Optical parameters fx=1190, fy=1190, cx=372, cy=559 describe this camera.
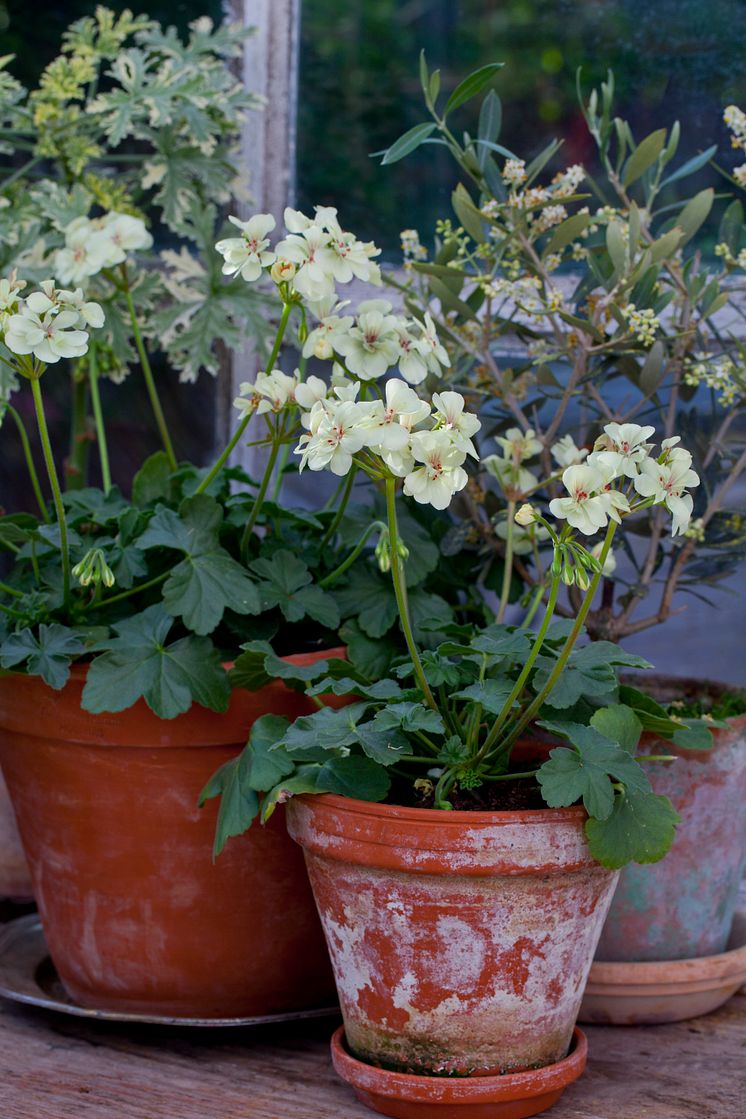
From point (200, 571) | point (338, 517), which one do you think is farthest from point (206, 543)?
point (338, 517)

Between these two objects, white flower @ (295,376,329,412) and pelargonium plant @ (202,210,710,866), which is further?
white flower @ (295,376,329,412)

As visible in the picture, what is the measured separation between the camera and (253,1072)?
1.43 meters

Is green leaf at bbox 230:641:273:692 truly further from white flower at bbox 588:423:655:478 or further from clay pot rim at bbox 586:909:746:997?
clay pot rim at bbox 586:909:746:997

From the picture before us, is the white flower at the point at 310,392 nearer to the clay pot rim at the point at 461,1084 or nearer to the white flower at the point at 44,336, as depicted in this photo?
the white flower at the point at 44,336

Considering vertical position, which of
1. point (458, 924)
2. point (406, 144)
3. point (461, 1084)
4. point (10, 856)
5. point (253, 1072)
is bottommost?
point (10, 856)

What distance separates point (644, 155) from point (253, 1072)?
1239 mm

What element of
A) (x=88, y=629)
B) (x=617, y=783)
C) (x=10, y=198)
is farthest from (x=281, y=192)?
(x=617, y=783)

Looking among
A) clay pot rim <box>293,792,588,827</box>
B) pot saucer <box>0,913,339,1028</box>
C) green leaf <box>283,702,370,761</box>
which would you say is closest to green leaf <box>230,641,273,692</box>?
green leaf <box>283,702,370,761</box>

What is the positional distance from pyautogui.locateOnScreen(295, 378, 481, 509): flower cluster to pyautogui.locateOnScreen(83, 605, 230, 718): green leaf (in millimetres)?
352

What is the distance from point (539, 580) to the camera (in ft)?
5.38

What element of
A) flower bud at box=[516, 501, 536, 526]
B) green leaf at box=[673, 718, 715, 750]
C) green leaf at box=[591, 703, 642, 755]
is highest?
flower bud at box=[516, 501, 536, 526]

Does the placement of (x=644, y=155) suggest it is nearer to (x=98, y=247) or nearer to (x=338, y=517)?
(x=338, y=517)

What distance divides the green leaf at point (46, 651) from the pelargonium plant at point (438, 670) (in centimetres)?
20

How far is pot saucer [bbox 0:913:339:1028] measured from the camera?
1485 mm
